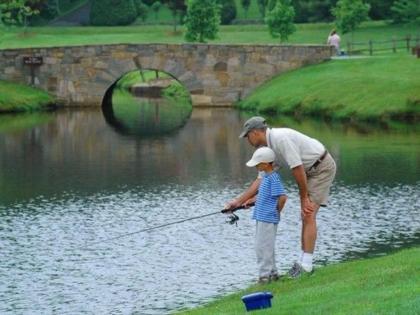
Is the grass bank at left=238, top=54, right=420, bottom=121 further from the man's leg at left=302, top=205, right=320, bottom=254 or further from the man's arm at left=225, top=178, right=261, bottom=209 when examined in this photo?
the man's leg at left=302, top=205, right=320, bottom=254

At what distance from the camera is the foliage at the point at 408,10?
9031 cm

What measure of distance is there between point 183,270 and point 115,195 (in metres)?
11.2

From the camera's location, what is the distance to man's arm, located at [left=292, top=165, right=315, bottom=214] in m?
19.2

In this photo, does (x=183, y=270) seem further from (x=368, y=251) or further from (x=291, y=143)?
(x=291, y=143)

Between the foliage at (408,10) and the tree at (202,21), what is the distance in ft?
47.6

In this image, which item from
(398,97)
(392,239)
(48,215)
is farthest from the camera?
(398,97)

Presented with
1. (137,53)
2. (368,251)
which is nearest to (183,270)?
(368,251)

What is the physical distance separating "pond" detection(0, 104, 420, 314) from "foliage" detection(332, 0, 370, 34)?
122 ft

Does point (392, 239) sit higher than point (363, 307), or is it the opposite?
point (363, 307)

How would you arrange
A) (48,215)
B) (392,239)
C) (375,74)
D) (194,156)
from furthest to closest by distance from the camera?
(375,74), (194,156), (48,215), (392,239)

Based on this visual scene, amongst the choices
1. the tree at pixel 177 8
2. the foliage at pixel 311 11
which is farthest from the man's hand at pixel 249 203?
the tree at pixel 177 8

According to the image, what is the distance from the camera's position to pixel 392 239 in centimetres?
2689

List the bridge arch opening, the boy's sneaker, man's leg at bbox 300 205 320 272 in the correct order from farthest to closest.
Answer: the bridge arch opening → the boy's sneaker → man's leg at bbox 300 205 320 272

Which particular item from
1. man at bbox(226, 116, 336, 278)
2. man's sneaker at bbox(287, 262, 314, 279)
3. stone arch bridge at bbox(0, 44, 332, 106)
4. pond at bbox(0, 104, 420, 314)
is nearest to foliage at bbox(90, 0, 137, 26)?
stone arch bridge at bbox(0, 44, 332, 106)
